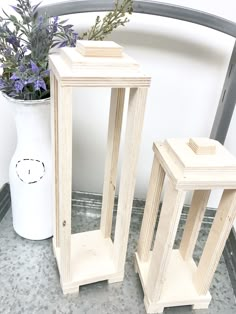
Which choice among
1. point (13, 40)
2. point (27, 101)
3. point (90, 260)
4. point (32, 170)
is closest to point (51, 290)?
point (90, 260)

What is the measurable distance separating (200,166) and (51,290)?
1.25 feet

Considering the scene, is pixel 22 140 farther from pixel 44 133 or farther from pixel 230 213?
pixel 230 213

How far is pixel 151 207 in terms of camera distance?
0.61 metres

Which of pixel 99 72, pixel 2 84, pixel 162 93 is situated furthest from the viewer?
pixel 162 93

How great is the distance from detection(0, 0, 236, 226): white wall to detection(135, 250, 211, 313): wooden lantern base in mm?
274

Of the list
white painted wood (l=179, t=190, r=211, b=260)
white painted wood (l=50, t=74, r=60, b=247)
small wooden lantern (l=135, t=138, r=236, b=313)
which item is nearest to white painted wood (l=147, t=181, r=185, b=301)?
small wooden lantern (l=135, t=138, r=236, b=313)

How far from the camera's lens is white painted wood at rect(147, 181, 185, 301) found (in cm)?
49

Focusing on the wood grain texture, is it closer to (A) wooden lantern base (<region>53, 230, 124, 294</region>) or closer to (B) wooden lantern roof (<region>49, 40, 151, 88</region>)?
(B) wooden lantern roof (<region>49, 40, 151, 88</region>)

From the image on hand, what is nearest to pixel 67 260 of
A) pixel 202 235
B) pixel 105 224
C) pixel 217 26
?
pixel 105 224

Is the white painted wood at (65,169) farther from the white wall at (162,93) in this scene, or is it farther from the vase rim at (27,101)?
the white wall at (162,93)

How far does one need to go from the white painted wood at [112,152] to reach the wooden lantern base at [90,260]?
0.03 metres

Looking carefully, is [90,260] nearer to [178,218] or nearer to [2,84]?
[178,218]

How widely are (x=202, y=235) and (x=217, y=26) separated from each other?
491 mm

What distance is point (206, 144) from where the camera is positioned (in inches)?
19.9
